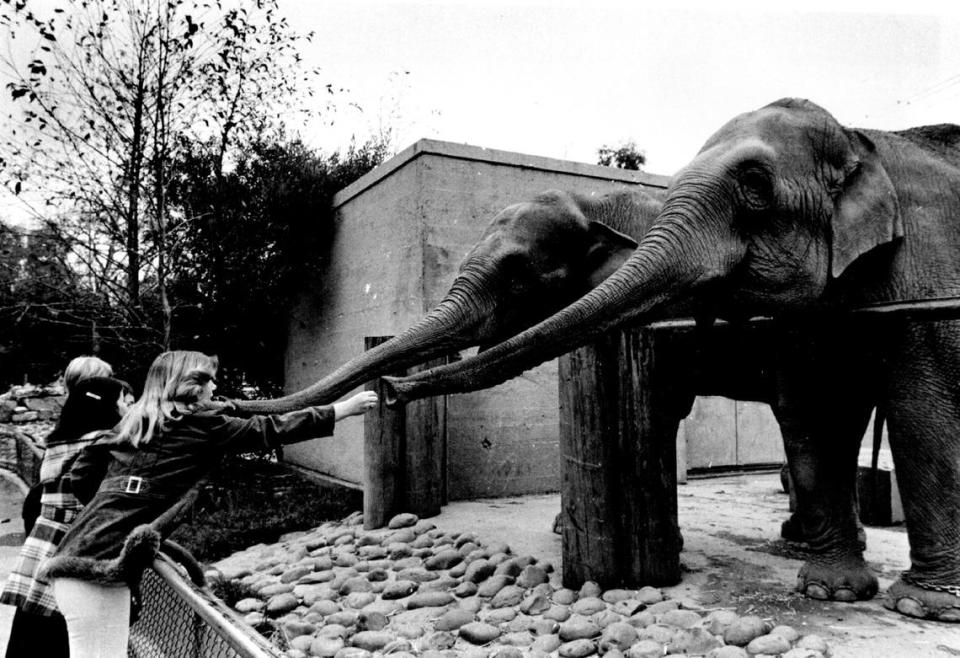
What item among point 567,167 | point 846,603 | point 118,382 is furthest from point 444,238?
point 846,603

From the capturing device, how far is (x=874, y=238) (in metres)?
3.71

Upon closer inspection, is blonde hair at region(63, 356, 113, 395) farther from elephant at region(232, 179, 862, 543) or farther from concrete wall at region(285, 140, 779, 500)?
concrete wall at region(285, 140, 779, 500)

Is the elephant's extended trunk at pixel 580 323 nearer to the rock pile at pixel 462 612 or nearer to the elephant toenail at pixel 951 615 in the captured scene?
the rock pile at pixel 462 612

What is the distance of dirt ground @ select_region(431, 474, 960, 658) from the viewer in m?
3.43

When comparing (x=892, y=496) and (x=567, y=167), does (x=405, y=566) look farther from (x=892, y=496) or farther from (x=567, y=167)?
(x=567, y=167)

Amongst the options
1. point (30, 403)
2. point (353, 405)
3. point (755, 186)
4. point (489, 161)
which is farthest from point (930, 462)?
point (30, 403)

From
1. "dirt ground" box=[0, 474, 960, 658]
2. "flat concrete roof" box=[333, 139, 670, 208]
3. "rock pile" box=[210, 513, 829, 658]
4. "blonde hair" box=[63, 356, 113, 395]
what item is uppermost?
"flat concrete roof" box=[333, 139, 670, 208]

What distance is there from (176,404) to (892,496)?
5478 millimetres

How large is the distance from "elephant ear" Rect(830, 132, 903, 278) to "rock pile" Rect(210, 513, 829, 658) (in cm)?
173

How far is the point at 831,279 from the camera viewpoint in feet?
12.4

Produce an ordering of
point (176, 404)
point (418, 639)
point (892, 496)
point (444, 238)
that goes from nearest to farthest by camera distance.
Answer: point (176, 404)
point (418, 639)
point (892, 496)
point (444, 238)

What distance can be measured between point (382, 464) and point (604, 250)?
2.74 metres

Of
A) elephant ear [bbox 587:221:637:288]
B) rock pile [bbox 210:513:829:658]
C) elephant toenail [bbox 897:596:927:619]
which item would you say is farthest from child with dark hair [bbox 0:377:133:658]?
elephant toenail [bbox 897:596:927:619]

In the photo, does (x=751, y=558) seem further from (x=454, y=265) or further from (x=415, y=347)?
(x=454, y=265)
